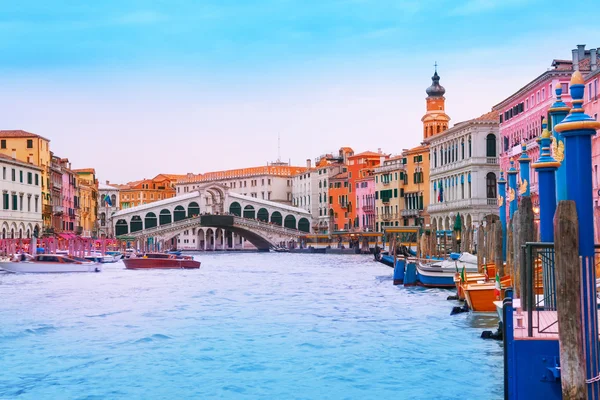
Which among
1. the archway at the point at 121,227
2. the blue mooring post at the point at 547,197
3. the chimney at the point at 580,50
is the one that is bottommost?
the blue mooring post at the point at 547,197

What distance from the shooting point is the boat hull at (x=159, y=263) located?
35.3 m

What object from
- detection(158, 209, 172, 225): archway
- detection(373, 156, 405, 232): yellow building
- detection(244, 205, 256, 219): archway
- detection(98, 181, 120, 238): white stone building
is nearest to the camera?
detection(373, 156, 405, 232): yellow building

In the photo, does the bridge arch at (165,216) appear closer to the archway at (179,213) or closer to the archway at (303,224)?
the archway at (179,213)

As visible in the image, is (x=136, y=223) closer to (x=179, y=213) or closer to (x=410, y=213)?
(x=179, y=213)

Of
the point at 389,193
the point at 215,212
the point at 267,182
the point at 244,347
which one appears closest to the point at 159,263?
the point at 389,193

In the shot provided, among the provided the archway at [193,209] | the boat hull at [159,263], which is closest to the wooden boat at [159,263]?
the boat hull at [159,263]

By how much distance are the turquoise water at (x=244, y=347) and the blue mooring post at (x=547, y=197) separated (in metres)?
1.57

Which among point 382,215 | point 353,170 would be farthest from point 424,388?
point 353,170

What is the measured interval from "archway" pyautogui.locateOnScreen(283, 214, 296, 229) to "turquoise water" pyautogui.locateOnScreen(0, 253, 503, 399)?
46.9 meters

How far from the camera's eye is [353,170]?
63.8m

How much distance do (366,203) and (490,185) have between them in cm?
2064

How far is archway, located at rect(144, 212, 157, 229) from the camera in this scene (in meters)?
66.2

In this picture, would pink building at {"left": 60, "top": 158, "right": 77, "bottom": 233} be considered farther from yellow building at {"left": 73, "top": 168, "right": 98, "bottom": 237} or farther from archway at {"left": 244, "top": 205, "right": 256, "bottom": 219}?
archway at {"left": 244, "top": 205, "right": 256, "bottom": 219}

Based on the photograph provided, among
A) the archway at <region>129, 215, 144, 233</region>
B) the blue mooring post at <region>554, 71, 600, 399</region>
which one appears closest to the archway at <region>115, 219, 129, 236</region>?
the archway at <region>129, 215, 144, 233</region>
